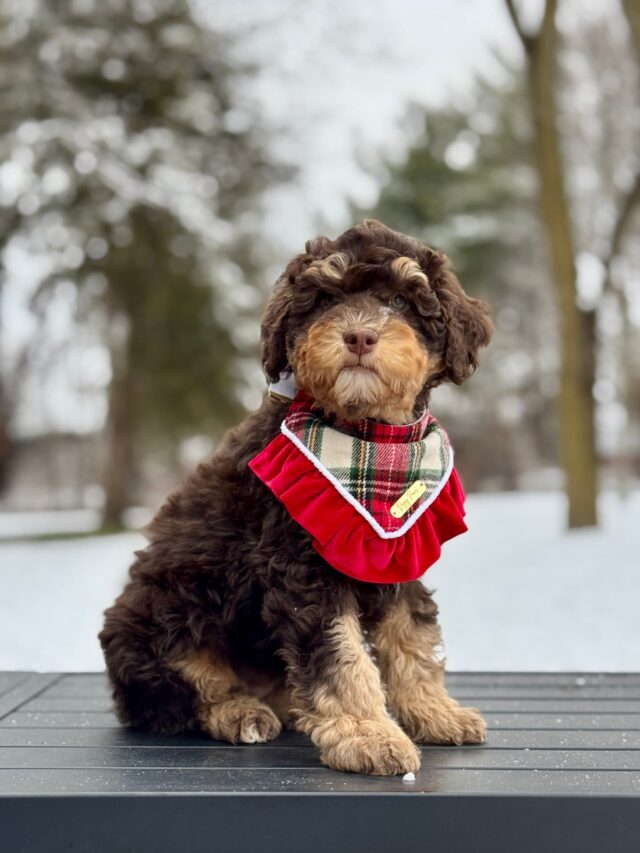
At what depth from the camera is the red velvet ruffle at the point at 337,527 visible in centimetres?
294

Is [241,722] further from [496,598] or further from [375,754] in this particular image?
[496,598]

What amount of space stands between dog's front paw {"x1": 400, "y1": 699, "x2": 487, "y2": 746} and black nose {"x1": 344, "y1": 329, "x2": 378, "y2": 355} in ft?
3.84

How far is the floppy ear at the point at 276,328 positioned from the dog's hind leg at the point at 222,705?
0.92 metres

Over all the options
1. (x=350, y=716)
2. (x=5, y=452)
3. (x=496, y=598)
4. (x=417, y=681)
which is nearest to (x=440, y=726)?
(x=417, y=681)

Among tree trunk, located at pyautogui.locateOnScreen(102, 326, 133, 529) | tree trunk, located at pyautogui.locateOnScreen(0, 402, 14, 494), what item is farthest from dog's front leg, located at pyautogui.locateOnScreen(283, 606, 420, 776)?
tree trunk, located at pyautogui.locateOnScreen(0, 402, 14, 494)

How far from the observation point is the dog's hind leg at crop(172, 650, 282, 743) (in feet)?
10.7

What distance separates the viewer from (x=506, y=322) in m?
24.2

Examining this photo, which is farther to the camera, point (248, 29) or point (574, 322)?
point (248, 29)

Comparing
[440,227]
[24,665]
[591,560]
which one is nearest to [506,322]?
[440,227]

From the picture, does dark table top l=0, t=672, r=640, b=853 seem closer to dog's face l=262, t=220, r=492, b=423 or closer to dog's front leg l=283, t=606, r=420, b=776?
dog's front leg l=283, t=606, r=420, b=776

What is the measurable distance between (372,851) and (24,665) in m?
4.25

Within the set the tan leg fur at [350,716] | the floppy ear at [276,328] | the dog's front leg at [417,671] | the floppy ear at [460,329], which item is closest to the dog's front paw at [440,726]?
the dog's front leg at [417,671]

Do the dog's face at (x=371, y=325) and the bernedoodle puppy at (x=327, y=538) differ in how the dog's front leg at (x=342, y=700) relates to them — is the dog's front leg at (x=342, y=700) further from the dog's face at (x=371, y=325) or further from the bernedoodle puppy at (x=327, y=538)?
the dog's face at (x=371, y=325)

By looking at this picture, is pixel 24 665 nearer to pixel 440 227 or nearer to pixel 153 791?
pixel 153 791
